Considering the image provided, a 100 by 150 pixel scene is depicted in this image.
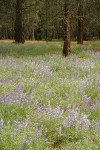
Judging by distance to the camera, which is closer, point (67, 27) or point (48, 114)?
point (48, 114)

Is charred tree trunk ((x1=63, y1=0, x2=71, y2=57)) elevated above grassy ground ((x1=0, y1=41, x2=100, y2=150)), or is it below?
above

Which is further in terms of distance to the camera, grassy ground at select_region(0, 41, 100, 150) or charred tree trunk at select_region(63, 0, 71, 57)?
charred tree trunk at select_region(63, 0, 71, 57)

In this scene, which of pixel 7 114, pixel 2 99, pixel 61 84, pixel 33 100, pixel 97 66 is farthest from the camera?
pixel 97 66

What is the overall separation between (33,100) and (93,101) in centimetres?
156

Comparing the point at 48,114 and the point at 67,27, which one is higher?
the point at 67,27

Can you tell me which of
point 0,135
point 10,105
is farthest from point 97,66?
point 0,135

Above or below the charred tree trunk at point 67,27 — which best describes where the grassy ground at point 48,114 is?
below

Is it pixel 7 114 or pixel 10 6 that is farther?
pixel 10 6

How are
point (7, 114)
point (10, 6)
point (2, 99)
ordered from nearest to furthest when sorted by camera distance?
point (7, 114), point (2, 99), point (10, 6)

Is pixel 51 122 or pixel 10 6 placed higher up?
pixel 10 6

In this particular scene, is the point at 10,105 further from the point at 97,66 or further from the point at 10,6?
the point at 10,6

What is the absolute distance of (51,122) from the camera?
18.0 feet

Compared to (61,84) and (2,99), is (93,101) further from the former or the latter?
(2,99)

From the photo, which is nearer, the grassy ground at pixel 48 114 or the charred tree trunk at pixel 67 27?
the grassy ground at pixel 48 114
